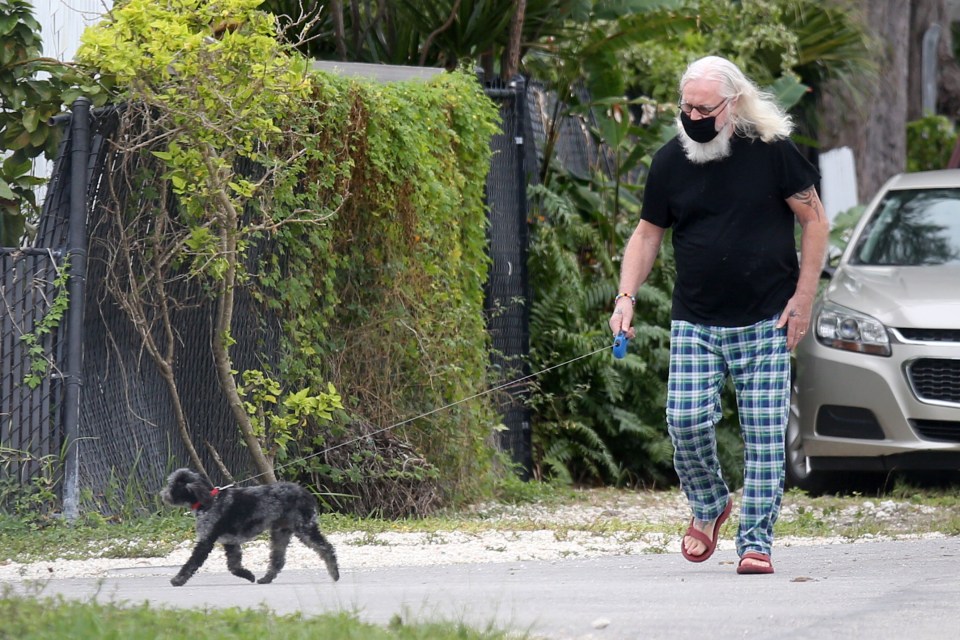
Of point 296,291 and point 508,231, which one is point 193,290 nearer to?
point 296,291

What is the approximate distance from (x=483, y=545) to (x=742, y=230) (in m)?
2.00

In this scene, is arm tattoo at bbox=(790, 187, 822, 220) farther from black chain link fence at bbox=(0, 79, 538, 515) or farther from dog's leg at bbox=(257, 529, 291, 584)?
black chain link fence at bbox=(0, 79, 538, 515)

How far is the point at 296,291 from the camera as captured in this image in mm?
7715

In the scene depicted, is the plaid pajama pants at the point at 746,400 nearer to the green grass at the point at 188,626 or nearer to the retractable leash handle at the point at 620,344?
the retractable leash handle at the point at 620,344

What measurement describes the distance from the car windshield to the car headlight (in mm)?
751

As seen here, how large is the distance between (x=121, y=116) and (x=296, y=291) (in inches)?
49.6

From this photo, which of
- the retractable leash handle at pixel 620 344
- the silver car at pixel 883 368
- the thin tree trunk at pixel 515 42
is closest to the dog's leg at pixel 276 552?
the retractable leash handle at pixel 620 344

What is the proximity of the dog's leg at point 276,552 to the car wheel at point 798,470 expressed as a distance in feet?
15.3

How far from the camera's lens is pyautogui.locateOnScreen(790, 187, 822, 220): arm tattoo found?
5.66m

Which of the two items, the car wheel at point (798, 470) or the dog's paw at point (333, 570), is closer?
the dog's paw at point (333, 570)

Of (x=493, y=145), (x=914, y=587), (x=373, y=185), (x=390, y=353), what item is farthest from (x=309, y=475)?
(x=914, y=587)

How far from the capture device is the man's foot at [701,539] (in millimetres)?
5945

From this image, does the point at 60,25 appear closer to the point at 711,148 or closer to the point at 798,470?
the point at 711,148

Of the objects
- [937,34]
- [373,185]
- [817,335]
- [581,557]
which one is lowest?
[581,557]
